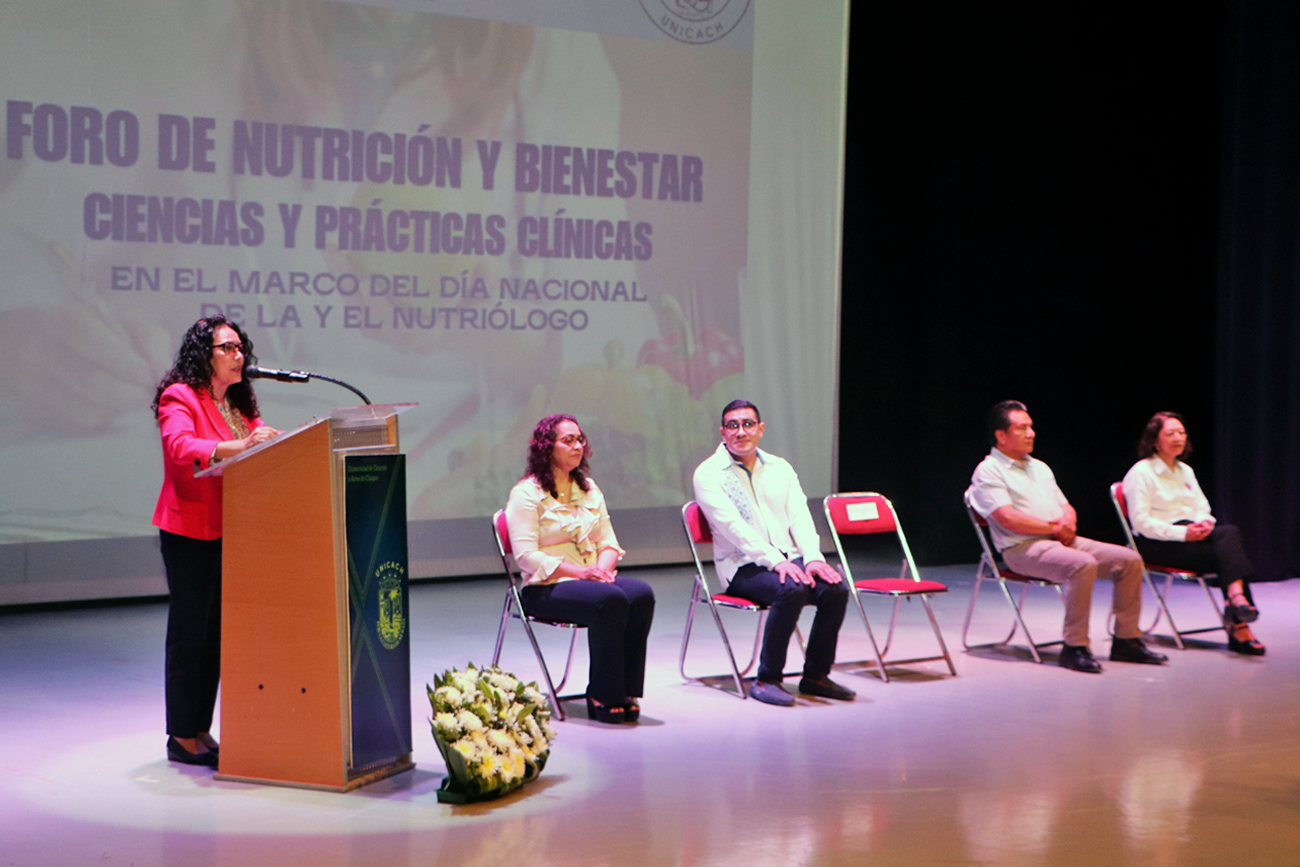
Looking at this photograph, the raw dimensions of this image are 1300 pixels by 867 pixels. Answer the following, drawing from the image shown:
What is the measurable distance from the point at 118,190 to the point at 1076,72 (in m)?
5.76

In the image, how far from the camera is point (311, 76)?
701 centimetres

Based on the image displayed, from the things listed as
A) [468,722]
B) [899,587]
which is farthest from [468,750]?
[899,587]

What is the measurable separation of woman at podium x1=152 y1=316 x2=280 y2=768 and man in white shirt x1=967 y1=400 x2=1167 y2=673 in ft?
10.6

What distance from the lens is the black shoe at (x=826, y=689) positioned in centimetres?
512

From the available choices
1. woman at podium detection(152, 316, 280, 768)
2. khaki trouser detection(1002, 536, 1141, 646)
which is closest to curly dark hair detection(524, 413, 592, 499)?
woman at podium detection(152, 316, 280, 768)

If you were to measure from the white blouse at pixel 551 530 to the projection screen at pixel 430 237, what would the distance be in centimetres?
257

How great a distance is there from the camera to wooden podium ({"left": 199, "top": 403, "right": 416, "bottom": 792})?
12.3 ft

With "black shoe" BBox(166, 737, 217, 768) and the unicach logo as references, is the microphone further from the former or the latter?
the unicach logo

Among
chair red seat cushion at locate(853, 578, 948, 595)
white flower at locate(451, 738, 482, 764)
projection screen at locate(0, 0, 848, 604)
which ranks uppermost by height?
projection screen at locate(0, 0, 848, 604)

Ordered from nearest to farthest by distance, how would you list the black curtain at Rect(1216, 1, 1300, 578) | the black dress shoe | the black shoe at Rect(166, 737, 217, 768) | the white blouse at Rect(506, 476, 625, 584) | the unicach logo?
the black shoe at Rect(166, 737, 217, 768), the white blouse at Rect(506, 476, 625, 584), the black dress shoe, the unicach logo, the black curtain at Rect(1216, 1, 1300, 578)

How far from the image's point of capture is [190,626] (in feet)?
13.0

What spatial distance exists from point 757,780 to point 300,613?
1.38 metres

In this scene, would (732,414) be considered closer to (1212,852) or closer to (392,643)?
(392,643)

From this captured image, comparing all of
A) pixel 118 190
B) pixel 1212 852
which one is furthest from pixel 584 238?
pixel 1212 852
